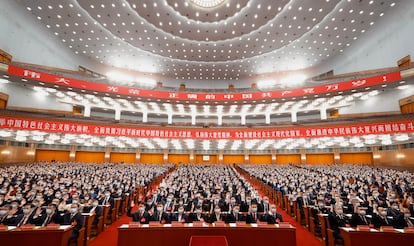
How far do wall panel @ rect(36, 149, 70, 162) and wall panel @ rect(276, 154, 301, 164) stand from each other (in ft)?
88.4

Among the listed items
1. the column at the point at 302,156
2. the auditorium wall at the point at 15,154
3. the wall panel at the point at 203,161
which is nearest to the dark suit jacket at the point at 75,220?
the auditorium wall at the point at 15,154

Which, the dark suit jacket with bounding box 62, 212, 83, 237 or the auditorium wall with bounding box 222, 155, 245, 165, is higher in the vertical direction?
the auditorium wall with bounding box 222, 155, 245, 165

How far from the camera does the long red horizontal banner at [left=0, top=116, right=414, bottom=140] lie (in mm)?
14961

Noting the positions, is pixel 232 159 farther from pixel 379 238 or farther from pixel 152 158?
pixel 379 238

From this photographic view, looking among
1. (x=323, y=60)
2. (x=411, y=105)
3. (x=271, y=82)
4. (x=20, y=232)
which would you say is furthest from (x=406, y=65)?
(x=20, y=232)

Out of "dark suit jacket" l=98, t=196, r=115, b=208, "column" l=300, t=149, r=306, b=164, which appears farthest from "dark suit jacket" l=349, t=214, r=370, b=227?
"column" l=300, t=149, r=306, b=164

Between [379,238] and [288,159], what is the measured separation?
24.9 metres

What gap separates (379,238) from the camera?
11.8 feet

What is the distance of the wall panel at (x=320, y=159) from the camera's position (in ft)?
83.0

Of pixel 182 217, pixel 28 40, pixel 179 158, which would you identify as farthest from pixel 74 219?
pixel 179 158

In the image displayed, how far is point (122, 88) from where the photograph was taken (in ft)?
72.3

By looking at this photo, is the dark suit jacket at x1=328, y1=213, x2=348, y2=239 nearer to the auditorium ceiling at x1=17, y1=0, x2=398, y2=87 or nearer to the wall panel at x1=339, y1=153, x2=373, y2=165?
the auditorium ceiling at x1=17, y1=0, x2=398, y2=87

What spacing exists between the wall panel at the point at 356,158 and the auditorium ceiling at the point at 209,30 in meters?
12.1

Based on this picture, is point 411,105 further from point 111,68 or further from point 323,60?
point 111,68
